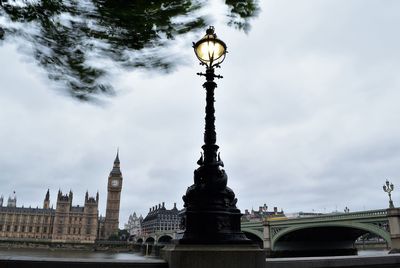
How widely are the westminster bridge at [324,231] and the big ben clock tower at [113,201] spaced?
109731 millimetres

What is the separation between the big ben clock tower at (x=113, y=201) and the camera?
493 ft

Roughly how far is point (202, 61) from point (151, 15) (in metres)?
1.25

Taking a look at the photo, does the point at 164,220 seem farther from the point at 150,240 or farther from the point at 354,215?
the point at 354,215

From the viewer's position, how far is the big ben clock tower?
15040cm

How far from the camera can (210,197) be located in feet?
16.7

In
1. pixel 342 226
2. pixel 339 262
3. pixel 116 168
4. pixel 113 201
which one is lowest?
pixel 339 262

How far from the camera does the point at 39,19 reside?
4977mm

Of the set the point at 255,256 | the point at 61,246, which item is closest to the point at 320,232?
the point at 255,256

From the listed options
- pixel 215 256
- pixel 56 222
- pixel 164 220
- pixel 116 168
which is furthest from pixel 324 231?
pixel 116 168

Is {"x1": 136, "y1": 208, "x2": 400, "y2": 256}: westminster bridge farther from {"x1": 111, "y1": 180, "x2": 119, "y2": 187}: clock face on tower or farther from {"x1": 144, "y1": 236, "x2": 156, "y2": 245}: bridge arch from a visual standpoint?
{"x1": 111, "y1": 180, "x2": 119, "y2": 187}: clock face on tower

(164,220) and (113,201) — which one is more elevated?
(113,201)

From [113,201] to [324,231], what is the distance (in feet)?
413

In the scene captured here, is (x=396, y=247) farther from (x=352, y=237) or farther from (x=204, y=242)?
(x=204, y=242)

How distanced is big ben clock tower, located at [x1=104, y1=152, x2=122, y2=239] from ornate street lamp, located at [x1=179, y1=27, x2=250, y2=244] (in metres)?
155
